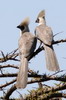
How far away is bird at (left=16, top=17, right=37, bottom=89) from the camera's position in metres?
2.78

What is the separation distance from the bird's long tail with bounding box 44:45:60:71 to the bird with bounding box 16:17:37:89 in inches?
8.5

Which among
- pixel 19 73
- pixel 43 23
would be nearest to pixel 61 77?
pixel 19 73

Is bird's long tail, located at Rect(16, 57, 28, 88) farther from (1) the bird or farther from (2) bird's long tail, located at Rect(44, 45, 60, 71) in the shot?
(2) bird's long tail, located at Rect(44, 45, 60, 71)

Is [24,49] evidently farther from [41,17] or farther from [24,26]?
[41,17]

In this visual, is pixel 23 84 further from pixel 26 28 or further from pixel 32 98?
pixel 26 28

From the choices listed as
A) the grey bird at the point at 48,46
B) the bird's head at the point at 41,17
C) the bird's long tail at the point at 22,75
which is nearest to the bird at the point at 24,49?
the bird's long tail at the point at 22,75

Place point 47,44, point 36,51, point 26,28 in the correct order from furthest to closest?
point 26,28
point 47,44
point 36,51

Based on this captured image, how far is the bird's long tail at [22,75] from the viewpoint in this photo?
104 inches

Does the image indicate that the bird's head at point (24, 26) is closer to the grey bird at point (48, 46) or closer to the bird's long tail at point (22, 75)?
the grey bird at point (48, 46)

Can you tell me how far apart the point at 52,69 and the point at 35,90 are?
0.64 meters

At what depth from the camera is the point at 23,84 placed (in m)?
2.76

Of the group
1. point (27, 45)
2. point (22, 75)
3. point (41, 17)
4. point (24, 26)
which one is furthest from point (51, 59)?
point (41, 17)

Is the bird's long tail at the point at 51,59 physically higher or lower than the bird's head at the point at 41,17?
lower

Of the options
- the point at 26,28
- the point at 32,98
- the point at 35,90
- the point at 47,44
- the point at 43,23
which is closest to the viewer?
the point at 32,98
